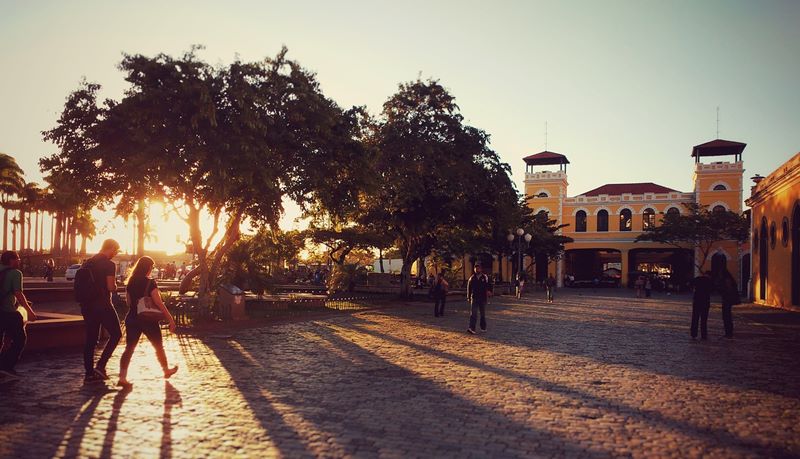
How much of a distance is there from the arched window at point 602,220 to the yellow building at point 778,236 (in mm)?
30966

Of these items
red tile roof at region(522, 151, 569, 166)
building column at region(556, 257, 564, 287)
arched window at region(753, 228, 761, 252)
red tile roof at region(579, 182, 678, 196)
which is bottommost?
building column at region(556, 257, 564, 287)

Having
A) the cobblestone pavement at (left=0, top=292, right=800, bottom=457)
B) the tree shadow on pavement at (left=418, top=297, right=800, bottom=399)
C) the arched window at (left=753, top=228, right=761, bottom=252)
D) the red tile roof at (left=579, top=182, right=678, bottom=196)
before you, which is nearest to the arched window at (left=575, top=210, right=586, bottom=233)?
the red tile roof at (left=579, top=182, right=678, bottom=196)

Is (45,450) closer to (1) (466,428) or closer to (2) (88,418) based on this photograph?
(2) (88,418)

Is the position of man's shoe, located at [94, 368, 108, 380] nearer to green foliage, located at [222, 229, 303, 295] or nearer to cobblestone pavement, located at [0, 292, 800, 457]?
cobblestone pavement, located at [0, 292, 800, 457]

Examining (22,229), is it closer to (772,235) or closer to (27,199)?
(27,199)

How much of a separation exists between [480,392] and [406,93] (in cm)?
1954

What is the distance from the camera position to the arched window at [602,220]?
208 feet

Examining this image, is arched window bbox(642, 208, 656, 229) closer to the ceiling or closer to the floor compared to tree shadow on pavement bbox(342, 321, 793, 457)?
closer to the ceiling

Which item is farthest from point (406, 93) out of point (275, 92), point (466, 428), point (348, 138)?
A: point (466, 428)

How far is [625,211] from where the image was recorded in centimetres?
6297

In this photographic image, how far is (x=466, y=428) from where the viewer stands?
226 inches

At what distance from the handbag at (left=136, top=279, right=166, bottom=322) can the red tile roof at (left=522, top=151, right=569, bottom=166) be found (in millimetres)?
61819

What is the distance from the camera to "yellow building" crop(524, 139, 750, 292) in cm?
5894

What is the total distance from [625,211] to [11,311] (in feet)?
205
